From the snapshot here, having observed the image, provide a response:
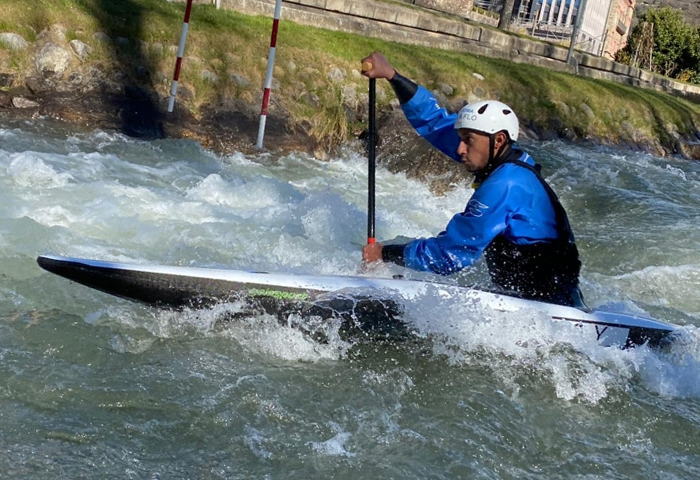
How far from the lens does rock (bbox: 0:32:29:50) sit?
314 inches

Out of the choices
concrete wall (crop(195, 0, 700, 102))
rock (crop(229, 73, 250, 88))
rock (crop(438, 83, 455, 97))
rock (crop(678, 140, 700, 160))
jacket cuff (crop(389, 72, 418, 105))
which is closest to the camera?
jacket cuff (crop(389, 72, 418, 105))

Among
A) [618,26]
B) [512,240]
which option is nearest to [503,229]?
[512,240]

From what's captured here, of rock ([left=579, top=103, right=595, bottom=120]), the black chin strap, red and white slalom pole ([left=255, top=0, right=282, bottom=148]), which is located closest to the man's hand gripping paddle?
the black chin strap

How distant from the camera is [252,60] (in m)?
9.53

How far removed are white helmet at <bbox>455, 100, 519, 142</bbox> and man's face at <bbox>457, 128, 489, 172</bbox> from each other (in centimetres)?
4

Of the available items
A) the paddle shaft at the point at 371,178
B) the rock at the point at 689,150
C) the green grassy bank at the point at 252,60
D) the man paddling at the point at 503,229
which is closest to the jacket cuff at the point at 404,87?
the paddle shaft at the point at 371,178

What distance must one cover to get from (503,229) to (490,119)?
0.58m

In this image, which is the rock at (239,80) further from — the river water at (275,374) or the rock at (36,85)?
the river water at (275,374)

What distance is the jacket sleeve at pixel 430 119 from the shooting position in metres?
5.14

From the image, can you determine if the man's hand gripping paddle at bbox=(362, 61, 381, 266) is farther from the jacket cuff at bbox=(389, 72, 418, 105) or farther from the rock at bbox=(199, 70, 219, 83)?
the rock at bbox=(199, 70, 219, 83)

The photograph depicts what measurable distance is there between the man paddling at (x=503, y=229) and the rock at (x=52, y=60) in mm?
5118

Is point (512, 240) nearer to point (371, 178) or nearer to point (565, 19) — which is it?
point (371, 178)

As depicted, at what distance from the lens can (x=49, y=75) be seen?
8117mm

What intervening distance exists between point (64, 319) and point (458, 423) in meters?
2.13
